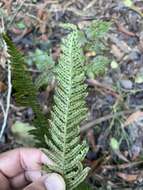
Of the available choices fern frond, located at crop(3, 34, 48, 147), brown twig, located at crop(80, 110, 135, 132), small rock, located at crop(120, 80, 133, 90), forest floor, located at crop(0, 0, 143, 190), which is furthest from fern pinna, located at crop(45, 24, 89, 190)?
small rock, located at crop(120, 80, 133, 90)

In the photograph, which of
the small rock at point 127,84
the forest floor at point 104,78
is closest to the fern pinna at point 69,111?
the forest floor at point 104,78

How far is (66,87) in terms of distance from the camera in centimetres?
93

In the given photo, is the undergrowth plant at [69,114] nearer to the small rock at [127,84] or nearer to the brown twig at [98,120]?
the brown twig at [98,120]

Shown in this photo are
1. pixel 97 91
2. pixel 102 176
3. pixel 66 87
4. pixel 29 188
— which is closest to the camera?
pixel 66 87

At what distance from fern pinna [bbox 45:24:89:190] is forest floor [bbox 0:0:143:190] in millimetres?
734

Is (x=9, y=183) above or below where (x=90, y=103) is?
below

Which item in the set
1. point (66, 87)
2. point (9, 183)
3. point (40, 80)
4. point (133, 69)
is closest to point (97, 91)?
point (133, 69)

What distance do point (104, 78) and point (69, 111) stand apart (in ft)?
3.54

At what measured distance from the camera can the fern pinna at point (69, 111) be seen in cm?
90

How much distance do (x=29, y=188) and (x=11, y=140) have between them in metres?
0.86

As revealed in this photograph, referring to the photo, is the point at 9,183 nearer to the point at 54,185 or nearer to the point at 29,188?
the point at 29,188

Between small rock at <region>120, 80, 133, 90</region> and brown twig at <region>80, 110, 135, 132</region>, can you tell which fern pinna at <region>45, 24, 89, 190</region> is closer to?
brown twig at <region>80, 110, 135, 132</region>

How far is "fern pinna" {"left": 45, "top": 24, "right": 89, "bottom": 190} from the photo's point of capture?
90cm

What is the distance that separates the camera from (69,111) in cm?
94
